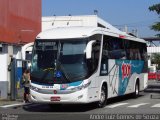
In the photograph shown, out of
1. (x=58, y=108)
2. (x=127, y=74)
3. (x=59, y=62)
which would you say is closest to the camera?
(x=59, y=62)

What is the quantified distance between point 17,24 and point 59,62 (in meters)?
18.2

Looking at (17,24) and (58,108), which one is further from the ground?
(17,24)

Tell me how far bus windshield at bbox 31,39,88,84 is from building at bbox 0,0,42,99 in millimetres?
11000

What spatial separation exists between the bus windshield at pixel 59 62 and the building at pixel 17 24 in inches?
433

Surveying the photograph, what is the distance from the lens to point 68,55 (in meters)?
19.6

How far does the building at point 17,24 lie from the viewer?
34500 millimetres

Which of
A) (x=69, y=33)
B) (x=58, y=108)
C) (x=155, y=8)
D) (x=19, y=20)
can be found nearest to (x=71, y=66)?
(x=69, y=33)

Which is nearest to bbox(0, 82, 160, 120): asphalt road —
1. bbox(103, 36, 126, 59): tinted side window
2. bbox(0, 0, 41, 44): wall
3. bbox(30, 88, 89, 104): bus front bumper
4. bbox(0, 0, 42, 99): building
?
bbox(30, 88, 89, 104): bus front bumper

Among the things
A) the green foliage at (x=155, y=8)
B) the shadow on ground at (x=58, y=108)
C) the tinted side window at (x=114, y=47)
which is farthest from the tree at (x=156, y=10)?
the shadow on ground at (x=58, y=108)

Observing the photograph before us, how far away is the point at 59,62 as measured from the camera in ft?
64.1

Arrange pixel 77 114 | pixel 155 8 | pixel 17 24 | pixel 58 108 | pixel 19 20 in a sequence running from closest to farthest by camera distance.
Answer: pixel 77 114 → pixel 58 108 → pixel 155 8 → pixel 17 24 → pixel 19 20

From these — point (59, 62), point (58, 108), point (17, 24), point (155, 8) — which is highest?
point (155, 8)

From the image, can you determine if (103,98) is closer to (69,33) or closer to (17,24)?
(69,33)

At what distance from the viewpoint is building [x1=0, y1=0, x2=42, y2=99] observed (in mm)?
34500
